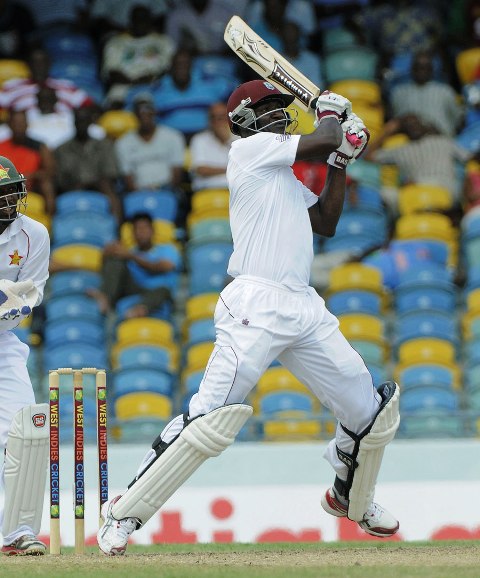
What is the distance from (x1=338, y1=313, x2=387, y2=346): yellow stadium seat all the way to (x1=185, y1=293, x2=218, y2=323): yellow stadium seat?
38.9 inches

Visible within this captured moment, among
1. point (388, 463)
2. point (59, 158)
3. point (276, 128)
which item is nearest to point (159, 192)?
point (59, 158)

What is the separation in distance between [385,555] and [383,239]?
18.1 feet

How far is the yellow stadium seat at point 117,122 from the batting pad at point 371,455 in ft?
21.0

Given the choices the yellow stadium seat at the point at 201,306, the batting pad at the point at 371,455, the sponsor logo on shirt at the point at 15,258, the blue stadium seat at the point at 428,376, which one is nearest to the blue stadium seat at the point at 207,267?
the yellow stadium seat at the point at 201,306

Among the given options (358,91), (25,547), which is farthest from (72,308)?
(25,547)

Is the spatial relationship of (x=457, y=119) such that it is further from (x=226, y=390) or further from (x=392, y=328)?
(x=226, y=390)

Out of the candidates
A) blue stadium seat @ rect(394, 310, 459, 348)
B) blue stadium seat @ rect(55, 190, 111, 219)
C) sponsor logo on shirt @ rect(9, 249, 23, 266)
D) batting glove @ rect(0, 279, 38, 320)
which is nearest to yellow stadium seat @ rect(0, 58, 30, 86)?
blue stadium seat @ rect(55, 190, 111, 219)

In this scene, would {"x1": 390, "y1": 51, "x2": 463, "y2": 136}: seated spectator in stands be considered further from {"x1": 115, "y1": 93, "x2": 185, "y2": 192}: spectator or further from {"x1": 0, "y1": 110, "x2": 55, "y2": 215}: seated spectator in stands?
{"x1": 0, "y1": 110, "x2": 55, "y2": 215}: seated spectator in stands

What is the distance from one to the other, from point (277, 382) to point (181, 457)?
4.15 m

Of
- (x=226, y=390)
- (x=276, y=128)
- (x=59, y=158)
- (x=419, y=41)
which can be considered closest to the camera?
(x=226, y=390)

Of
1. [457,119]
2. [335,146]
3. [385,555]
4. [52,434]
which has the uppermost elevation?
[457,119]

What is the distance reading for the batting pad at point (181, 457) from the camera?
6.19 meters

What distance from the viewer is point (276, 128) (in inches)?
262

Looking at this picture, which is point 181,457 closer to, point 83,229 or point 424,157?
point 83,229
